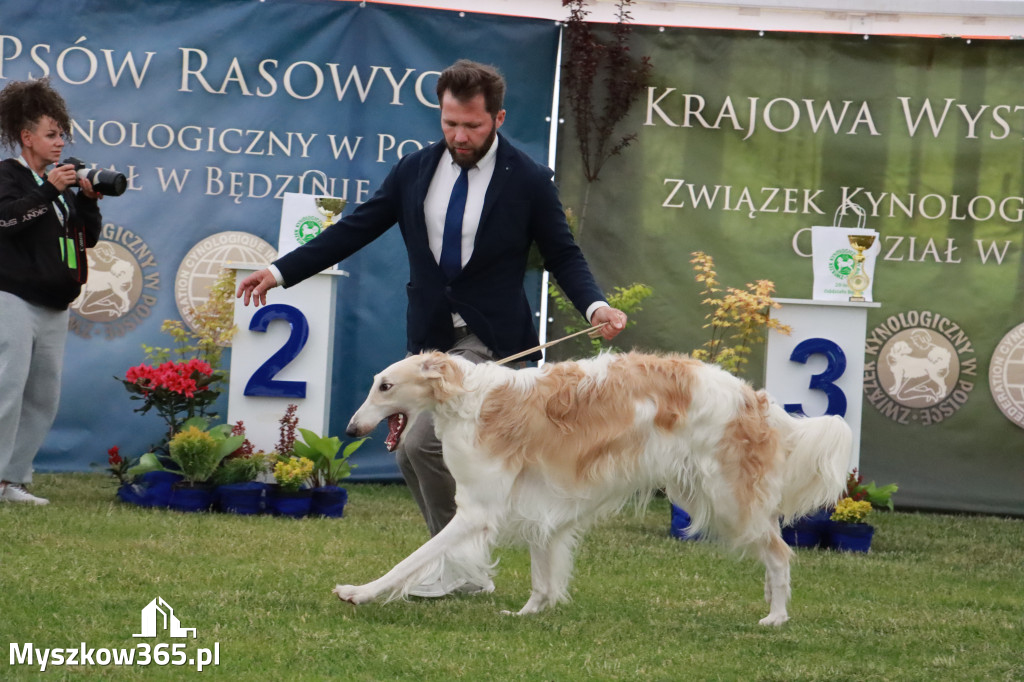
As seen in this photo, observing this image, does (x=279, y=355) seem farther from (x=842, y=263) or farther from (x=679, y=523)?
(x=842, y=263)

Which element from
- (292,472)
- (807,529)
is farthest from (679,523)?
(292,472)

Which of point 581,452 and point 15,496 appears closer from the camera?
point 581,452

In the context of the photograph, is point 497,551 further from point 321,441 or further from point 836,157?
point 836,157

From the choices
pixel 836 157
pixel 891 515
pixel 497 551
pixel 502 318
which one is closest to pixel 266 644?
pixel 502 318

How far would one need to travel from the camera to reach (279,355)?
24.6 feet

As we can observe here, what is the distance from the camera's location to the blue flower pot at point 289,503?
23.8 feet

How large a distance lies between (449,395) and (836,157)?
548 cm

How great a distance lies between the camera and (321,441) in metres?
7.37

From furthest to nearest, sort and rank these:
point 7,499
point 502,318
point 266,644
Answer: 1. point 7,499
2. point 502,318
3. point 266,644

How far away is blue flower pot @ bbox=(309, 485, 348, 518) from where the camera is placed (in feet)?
24.1

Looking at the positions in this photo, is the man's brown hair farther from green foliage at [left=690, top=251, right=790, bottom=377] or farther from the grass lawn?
green foliage at [left=690, top=251, right=790, bottom=377]

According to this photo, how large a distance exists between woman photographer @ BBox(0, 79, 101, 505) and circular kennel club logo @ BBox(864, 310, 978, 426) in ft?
18.0

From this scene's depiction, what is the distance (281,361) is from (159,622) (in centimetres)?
346

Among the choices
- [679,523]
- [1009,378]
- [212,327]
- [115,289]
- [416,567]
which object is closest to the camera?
[416,567]
